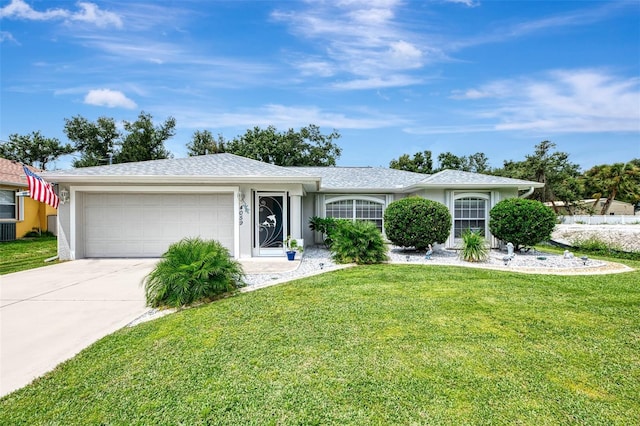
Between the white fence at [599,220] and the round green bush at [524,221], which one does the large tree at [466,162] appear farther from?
the round green bush at [524,221]

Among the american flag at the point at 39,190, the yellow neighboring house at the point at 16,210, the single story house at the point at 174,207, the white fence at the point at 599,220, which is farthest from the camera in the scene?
the white fence at the point at 599,220

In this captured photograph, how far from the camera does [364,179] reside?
1611 centimetres

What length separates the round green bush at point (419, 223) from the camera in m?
11.4

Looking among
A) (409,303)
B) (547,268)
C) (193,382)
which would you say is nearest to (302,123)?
(547,268)

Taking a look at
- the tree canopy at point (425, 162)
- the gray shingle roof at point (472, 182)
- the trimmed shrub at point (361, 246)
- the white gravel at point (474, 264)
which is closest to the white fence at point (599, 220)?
the tree canopy at point (425, 162)

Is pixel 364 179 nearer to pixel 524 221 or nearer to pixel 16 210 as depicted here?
pixel 524 221

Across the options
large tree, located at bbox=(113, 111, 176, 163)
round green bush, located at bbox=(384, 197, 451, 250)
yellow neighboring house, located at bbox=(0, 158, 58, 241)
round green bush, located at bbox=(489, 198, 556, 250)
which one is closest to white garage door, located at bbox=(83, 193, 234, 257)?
round green bush, located at bbox=(384, 197, 451, 250)

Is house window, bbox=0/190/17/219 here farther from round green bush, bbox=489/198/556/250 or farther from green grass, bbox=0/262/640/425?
round green bush, bbox=489/198/556/250

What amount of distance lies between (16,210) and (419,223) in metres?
19.5

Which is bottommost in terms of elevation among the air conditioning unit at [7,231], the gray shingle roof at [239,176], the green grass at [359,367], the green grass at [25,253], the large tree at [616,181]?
the green grass at [359,367]

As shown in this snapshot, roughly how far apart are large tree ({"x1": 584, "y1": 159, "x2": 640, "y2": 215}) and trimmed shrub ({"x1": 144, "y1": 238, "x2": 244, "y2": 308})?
47381mm

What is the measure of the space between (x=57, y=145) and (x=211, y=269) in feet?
121

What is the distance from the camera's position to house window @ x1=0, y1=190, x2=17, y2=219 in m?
15.6

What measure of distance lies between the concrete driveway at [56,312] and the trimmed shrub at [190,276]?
453 millimetres
